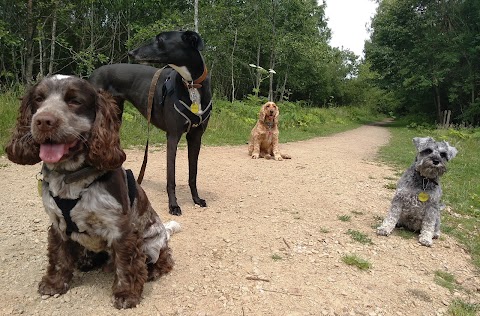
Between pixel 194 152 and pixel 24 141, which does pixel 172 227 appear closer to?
pixel 194 152

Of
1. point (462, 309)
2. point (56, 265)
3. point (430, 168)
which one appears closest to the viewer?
point (56, 265)

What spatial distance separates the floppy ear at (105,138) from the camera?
2381mm

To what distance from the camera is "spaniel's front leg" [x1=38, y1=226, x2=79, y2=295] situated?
271cm

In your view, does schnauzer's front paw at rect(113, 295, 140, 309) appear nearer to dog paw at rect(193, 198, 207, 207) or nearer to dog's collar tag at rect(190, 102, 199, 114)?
dog paw at rect(193, 198, 207, 207)

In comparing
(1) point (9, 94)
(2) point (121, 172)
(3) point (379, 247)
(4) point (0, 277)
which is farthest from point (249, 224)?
(1) point (9, 94)

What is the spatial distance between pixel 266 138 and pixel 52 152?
7610 mm

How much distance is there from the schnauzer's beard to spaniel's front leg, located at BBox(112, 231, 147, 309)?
345cm

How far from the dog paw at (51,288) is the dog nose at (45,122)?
1.22 metres

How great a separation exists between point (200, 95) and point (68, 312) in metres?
3.07

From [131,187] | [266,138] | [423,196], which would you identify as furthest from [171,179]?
[266,138]

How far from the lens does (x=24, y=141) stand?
244 centimetres

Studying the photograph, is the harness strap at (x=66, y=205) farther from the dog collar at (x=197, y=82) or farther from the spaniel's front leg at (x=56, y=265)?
the dog collar at (x=197, y=82)

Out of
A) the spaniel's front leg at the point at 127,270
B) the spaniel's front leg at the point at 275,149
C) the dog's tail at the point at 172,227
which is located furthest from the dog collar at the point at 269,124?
the spaniel's front leg at the point at 127,270

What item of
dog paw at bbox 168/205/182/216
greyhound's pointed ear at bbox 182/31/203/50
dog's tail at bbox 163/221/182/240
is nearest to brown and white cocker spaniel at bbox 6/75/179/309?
dog's tail at bbox 163/221/182/240
